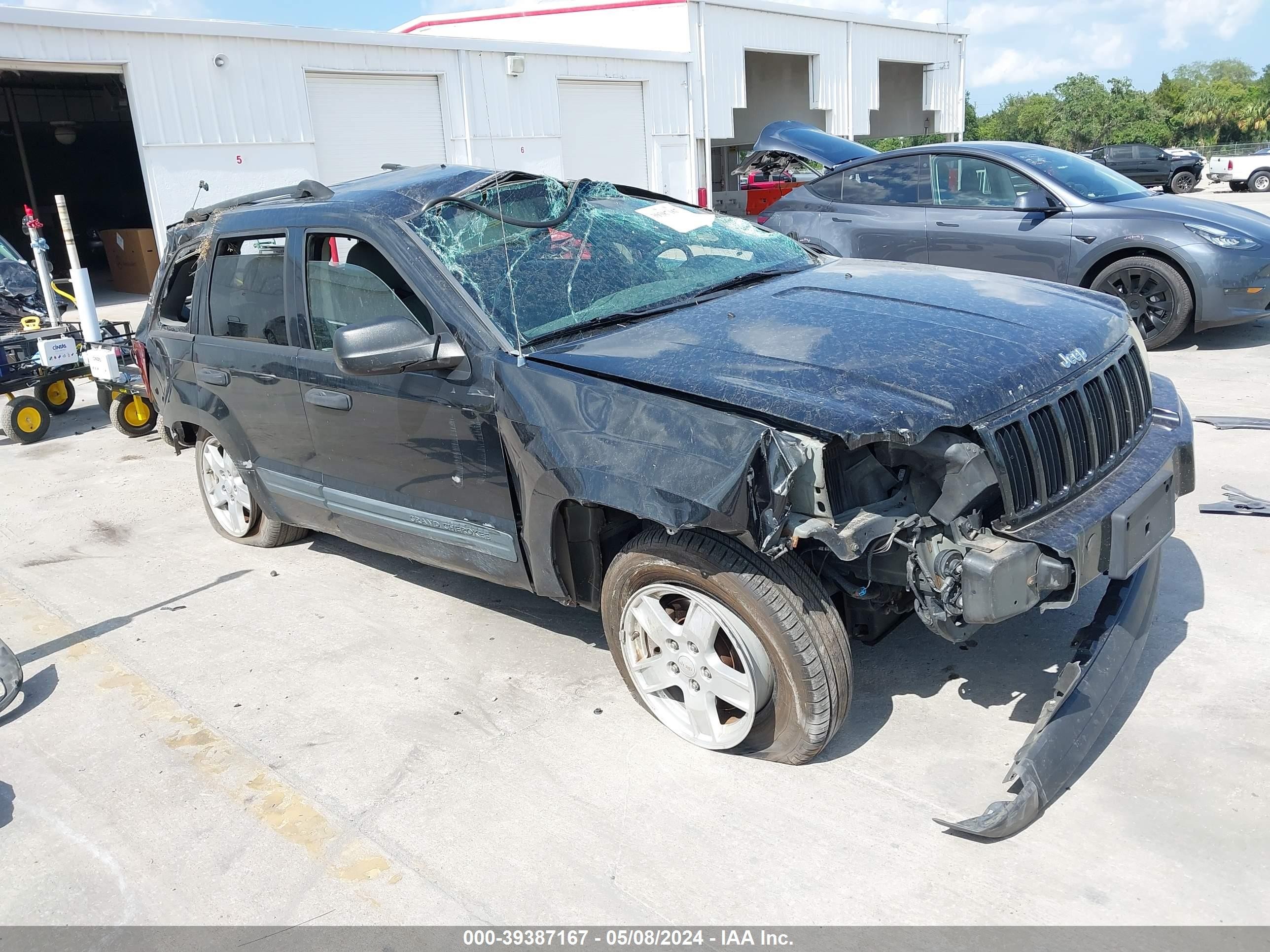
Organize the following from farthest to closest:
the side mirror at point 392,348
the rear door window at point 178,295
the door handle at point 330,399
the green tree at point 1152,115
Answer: the green tree at point 1152,115 → the rear door window at point 178,295 → the door handle at point 330,399 → the side mirror at point 392,348

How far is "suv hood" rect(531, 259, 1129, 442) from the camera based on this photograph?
2.79 m

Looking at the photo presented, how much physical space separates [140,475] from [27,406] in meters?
1.92

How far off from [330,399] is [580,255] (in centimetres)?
121

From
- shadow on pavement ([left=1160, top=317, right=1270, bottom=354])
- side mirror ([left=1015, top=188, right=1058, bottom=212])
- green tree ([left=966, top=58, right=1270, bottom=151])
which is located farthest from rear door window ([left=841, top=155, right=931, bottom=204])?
green tree ([left=966, top=58, right=1270, bottom=151])

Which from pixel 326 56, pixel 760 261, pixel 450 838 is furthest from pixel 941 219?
pixel 326 56

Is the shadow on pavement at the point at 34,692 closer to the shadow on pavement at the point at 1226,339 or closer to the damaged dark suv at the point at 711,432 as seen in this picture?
the damaged dark suv at the point at 711,432

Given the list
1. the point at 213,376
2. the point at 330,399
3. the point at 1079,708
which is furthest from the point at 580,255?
the point at 1079,708

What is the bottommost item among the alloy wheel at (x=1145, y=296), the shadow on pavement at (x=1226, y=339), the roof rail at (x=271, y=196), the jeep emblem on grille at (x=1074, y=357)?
the shadow on pavement at (x=1226, y=339)

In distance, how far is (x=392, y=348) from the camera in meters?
3.44

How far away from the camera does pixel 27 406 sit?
845cm

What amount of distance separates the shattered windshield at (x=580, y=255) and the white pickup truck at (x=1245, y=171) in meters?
28.8

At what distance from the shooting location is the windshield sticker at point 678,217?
14.4ft

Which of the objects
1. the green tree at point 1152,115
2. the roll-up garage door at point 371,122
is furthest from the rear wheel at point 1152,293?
the green tree at point 1152,115

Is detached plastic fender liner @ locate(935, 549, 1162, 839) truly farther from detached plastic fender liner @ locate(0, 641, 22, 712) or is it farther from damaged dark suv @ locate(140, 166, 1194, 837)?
detached plastic fender liner @ locate(0, 641, 22, 712)
